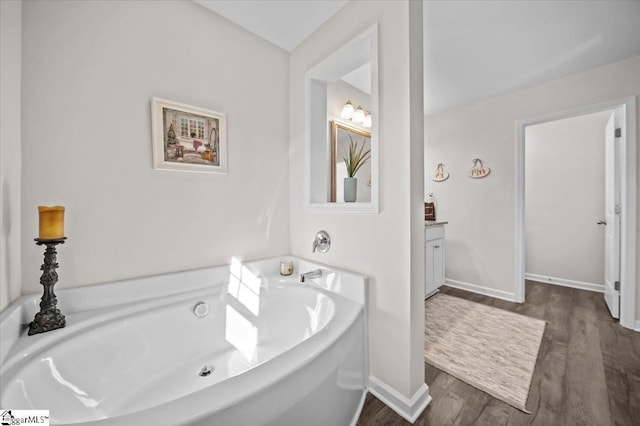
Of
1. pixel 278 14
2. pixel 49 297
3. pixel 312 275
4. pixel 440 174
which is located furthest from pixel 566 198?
pixel 49 297

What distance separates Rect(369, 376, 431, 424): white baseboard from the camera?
3.96ft

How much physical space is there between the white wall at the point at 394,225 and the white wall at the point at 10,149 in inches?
60.8

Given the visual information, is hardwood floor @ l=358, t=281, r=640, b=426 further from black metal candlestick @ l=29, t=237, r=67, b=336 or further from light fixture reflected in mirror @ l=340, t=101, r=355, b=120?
light fixture reflected in mirror @ l=340, t=101, r=355, b=120

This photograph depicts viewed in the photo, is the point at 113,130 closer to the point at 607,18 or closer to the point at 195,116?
the point at 195,116

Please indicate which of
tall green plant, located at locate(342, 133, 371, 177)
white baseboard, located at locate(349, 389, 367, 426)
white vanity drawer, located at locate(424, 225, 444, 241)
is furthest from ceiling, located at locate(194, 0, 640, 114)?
white baseboard, located at locate(349, 389, 367, 426)

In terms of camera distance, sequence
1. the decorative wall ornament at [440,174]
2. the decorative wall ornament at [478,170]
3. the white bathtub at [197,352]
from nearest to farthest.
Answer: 1. the white bathtub at [197,352]
2. the decorative wall ornament at [478,170]
3. the decorative wall ornament at [440,174]

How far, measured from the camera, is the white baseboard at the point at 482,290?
2736mm

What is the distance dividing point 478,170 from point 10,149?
12.6 feet

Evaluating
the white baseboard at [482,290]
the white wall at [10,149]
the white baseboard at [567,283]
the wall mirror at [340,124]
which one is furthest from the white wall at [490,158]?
the white wall at [10,149]

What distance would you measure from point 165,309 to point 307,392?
89cm

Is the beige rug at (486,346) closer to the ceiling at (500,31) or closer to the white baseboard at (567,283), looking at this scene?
the white baseboard at (567,283)

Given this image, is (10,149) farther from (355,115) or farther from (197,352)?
(355,115)

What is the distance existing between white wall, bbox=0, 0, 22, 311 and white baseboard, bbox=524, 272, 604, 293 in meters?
5.08

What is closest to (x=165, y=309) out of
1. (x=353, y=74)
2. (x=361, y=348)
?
(x=361, y=348)
